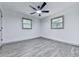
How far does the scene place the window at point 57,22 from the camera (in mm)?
5059

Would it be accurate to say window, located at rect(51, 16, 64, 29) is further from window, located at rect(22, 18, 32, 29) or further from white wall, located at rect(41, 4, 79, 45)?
window, located at rect(22, 18, 32, 29)

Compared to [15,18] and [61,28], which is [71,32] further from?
[15,18]

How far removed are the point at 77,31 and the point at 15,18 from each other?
15.4ft

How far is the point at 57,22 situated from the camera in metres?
5.52

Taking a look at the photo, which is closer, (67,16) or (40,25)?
(67,16)

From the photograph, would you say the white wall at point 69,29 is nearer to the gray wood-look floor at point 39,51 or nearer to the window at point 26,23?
the gray wood-look floor at point 39,51

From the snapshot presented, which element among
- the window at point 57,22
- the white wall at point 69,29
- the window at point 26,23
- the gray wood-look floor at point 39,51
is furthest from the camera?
the window at point 26,23

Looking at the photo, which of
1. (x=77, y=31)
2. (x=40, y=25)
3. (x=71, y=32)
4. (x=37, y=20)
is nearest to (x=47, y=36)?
(x=40, y=25)

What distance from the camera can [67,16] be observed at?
4.54 meters

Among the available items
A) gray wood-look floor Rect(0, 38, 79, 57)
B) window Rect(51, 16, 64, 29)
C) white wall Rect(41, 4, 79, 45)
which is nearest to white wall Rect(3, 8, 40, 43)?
gray wood-look floor Rect(0, 38, 79, 57)

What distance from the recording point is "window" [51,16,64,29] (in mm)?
5059

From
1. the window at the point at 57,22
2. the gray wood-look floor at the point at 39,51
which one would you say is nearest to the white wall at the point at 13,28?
the gray wood-look floor at the point at 39,51

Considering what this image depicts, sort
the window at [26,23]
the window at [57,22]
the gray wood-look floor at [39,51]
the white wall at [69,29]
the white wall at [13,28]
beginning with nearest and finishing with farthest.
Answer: the gray wood-look floor at [39,51]
the white wall at [69,29]
the white wall at [13,28]
the window at [57,22]
the window at [26,23]

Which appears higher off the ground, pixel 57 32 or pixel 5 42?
pixel 57 32
